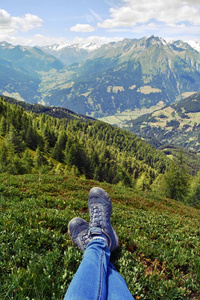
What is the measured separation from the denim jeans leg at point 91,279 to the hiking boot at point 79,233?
3.48 feet

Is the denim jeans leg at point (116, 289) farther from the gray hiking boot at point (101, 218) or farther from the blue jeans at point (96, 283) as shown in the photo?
the gray hiking boot at point (101, 218)

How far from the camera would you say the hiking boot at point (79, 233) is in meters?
4.98

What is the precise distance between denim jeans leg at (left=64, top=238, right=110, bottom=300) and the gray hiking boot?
965 millimetres

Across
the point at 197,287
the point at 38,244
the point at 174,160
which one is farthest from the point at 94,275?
the point at 174,160

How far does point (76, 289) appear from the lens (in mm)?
2850

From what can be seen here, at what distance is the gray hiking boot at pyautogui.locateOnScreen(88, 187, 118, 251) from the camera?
498 centimetres

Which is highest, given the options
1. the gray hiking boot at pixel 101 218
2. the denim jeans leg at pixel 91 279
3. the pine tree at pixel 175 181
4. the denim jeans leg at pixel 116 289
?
the denim jeans leg at pixel 91 279

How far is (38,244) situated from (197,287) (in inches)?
170

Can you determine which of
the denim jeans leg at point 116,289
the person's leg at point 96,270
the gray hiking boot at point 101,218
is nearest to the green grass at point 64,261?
the person's leg at point 96,270

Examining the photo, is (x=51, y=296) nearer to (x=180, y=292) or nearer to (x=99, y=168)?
(x=180, y=292)

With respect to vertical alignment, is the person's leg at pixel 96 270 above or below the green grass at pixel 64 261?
above

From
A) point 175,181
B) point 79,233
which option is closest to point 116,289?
point 79,233

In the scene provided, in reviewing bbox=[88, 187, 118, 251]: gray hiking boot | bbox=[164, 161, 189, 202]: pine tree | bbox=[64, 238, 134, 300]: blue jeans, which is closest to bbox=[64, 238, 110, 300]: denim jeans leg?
bbox=[64, 238, 134, 300]: blue jeans

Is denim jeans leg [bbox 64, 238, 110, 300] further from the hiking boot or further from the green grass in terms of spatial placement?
the hiking boot
